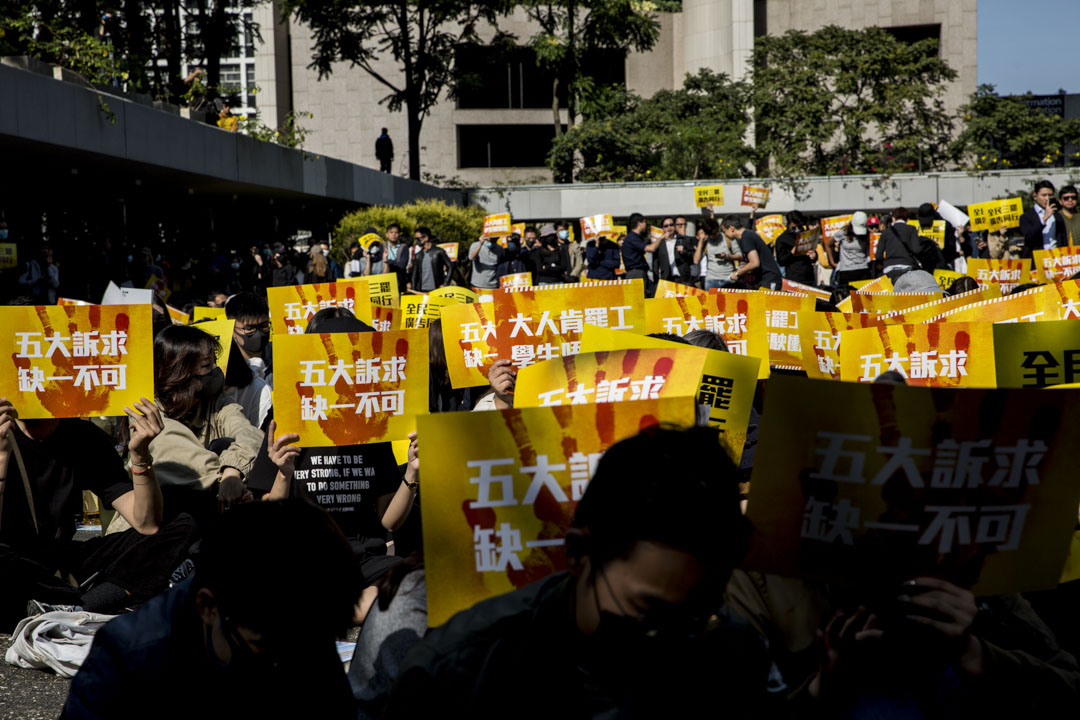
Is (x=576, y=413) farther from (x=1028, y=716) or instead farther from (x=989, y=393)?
(x=1028, y=716)

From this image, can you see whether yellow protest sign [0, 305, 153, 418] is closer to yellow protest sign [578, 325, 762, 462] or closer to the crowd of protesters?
the crowd of protesters

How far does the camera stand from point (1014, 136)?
125 ft

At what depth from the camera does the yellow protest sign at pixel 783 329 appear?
6980 millimetres

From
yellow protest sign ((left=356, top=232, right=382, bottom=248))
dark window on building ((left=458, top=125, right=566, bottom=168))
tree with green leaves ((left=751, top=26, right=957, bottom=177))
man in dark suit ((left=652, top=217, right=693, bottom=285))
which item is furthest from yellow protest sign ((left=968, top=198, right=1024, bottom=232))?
dark window on building ((left=458, top=125, right=566, bottom=168))

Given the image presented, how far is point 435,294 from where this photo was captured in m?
8.86

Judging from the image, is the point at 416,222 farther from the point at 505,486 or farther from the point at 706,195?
the point at 505,486

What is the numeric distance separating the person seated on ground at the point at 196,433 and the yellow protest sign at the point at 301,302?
378 cm

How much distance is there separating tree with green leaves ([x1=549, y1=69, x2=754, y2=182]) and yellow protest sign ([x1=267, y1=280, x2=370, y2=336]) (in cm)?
3190

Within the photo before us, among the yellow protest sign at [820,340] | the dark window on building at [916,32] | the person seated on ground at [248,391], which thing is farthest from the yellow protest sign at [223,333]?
the dark window on building at [916,32]

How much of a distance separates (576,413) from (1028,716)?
110 cm

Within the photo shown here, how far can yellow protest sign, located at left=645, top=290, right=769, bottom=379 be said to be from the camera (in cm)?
682

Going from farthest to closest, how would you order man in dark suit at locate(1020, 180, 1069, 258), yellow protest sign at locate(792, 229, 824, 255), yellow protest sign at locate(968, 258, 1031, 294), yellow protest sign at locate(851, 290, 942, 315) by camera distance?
yellow protest sign at locate(792, 229, 824, 255)
man in dark suit at locate(1020, 180, 1069, 258)
yellow protest sign at locate(968, 258, 1031, 294)
yellow protest sign at locate(851, 290, 942, 315)

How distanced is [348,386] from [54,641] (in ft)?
4.84

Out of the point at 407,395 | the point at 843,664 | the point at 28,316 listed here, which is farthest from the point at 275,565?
the point at 28,316
